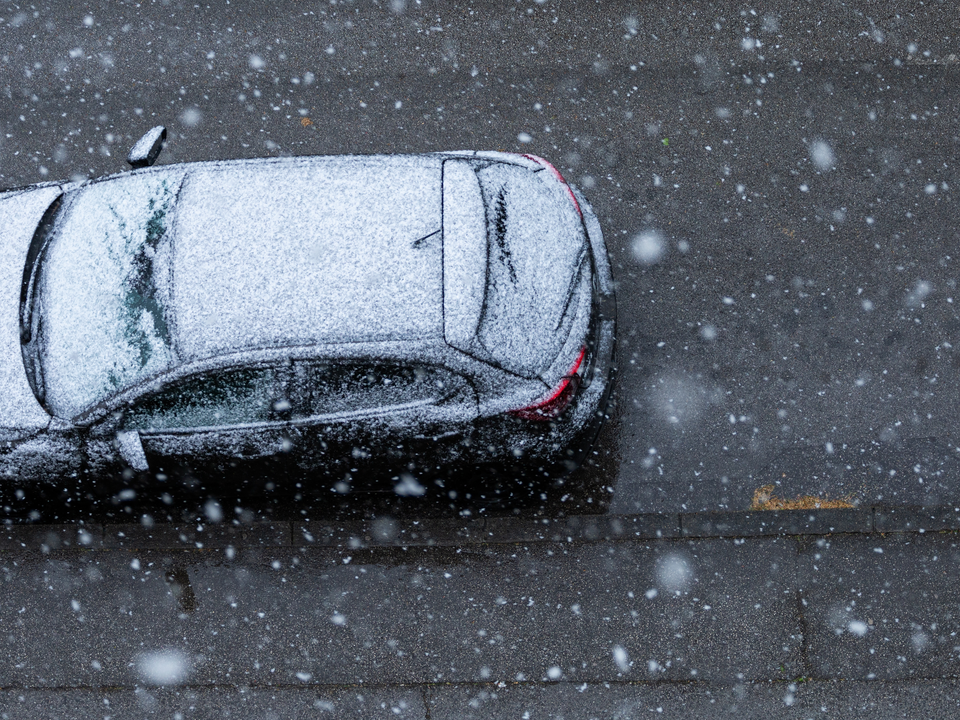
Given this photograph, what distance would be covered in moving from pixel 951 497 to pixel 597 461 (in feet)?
6.77

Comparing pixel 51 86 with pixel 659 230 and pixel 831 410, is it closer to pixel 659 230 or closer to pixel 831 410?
pixel 659 230

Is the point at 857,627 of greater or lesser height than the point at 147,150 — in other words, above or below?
below

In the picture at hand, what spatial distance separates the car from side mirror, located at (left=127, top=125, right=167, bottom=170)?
0.25m

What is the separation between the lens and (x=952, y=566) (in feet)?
15.1

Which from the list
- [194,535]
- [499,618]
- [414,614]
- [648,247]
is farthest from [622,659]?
[194,535]

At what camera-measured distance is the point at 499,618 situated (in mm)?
4629

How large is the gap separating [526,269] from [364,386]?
0.97 metres

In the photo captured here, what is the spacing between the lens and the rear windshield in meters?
3.78

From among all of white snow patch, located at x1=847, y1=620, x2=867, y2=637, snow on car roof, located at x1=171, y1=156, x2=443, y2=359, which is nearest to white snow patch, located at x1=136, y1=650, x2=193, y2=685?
snow on car roof, located at x1=171, y1=156, x2=443, y2=359

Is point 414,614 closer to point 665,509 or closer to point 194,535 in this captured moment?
point 194,535

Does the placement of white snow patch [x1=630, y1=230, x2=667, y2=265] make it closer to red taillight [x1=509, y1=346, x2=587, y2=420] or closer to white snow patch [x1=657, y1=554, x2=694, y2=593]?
red taillight [x1=509, y1=346, x2=587, y2=420]

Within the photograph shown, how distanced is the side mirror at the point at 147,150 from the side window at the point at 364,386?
5.60 ft

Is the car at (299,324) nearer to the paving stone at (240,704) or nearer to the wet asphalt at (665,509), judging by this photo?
the wet asphalt at (665,509)

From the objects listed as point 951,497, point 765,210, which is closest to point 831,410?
point 951,497
